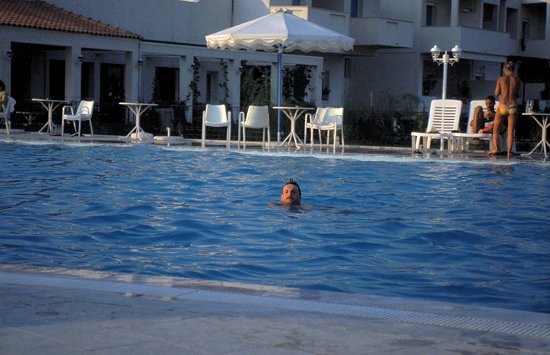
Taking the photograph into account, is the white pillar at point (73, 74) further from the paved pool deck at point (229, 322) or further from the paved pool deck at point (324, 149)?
the paved pool deck at point (229, 322)

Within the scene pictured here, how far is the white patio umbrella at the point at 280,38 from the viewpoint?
1895 centimetres

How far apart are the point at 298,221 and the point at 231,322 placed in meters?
6.16

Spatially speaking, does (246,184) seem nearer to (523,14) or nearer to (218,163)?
(218,163)

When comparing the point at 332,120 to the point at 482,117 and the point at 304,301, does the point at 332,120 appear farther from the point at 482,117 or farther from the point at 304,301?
the point at 304,301

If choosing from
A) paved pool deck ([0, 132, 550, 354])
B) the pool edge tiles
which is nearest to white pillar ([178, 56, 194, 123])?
the pool edge tiles

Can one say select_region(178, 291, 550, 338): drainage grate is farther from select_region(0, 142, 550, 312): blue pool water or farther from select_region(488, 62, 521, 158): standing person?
select_region(488, 62, 521, 158): standing person

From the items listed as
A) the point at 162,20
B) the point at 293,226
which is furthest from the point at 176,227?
the point at 162,20

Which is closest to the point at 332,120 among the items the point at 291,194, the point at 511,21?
the point at 291,194

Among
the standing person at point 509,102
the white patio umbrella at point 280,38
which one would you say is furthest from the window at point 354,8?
the standing person at point 509,102

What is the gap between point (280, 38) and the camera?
18.8 metres

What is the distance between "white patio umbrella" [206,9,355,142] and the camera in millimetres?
18953

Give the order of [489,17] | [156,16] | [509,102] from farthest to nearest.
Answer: [489,17] < [156,16] < [509,102]

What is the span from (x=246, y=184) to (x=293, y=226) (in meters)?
3.68

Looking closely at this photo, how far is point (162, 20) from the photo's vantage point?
31.5m
